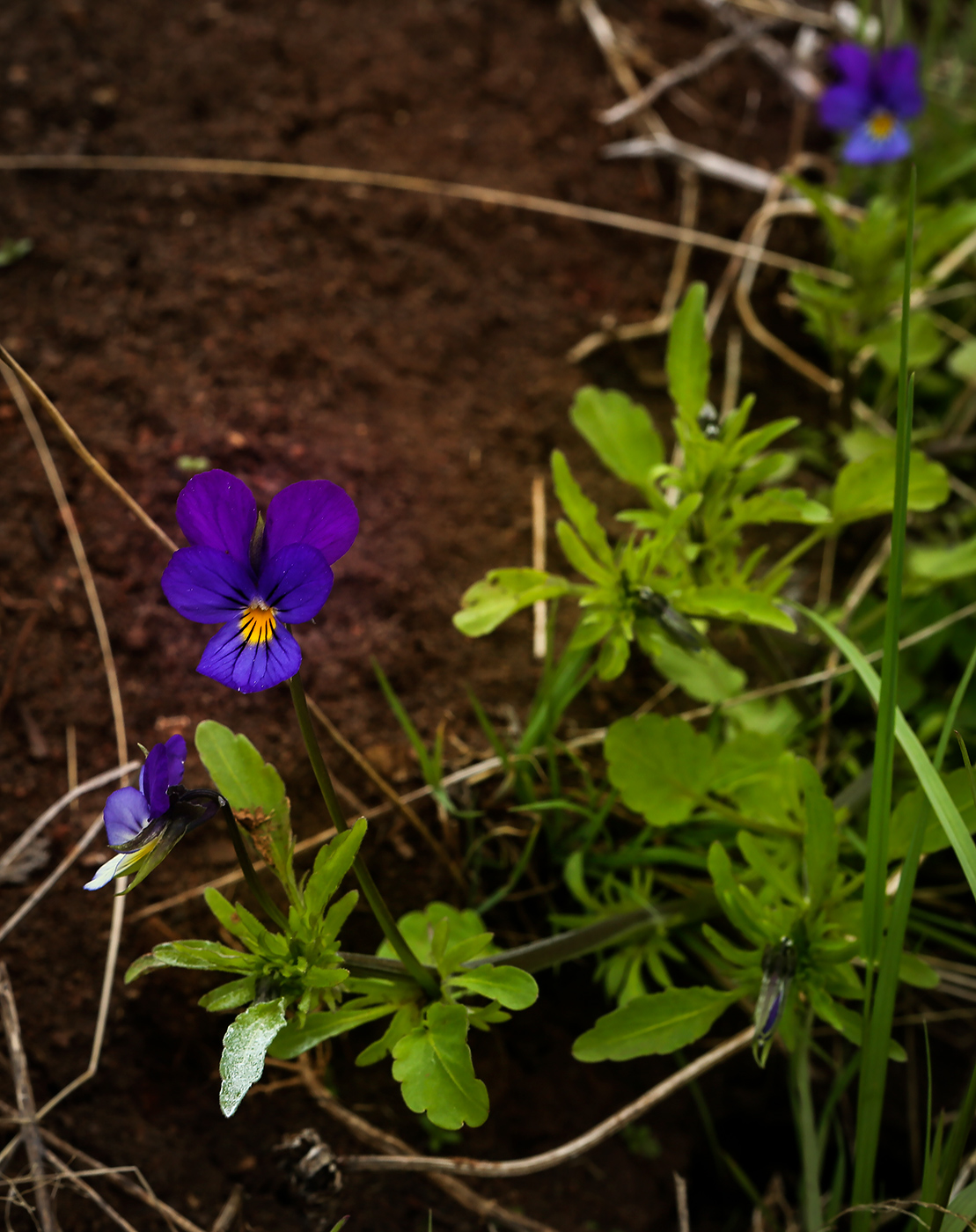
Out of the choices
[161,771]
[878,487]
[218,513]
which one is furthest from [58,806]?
[878,487]

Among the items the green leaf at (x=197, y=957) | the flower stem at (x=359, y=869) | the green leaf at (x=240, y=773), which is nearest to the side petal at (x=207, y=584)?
the flower stem at (x=359, y=869)

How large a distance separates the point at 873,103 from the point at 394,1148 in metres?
2.59

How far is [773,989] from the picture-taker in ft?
4.33

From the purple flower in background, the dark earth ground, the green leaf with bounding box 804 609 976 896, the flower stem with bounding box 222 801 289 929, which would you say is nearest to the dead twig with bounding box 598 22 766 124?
the dark earth ground

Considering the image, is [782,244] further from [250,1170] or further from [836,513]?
[250,1170]

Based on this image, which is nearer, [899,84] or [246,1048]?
[246,1048]

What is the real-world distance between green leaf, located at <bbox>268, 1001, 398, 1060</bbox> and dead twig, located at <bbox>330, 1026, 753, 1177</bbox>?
26 cm

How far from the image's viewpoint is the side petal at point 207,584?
106 cm

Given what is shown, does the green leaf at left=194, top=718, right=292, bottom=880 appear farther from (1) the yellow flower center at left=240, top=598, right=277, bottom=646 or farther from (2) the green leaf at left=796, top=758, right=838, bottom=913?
(2) the green leaf at left=796, top=758, right=838, bottom=913

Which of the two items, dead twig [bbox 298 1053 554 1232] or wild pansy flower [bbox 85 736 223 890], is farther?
dead twig [bbox 298 1053 554 1232]

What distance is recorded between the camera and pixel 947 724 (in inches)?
52.0

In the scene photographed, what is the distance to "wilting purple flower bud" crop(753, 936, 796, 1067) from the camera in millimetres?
1302

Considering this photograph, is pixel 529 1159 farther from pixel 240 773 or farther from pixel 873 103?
pixel 873 103

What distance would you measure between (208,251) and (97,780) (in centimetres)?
120
